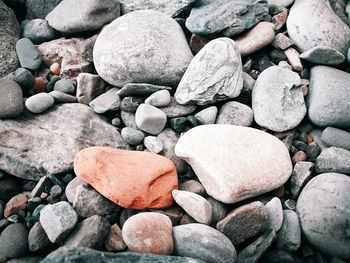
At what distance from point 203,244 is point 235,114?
3.02 feet

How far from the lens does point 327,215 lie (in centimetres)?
207

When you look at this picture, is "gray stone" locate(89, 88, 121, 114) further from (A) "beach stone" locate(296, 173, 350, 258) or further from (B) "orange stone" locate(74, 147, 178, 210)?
(A) "beach stone" locate(296, 173, 350, 258)

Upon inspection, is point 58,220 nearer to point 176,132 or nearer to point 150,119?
point 150,119

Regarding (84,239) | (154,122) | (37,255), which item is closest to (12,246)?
(37,255)

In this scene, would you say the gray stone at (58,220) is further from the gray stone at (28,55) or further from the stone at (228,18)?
the stone at (228,18)

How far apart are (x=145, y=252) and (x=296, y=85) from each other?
149 centimetres

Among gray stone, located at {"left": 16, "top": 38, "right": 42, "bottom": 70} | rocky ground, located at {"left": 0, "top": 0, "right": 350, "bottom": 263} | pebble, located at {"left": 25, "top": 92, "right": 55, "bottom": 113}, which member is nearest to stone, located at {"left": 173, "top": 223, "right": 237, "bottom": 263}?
rocky ground, located at {"left": 0, "top": 0, "right": 350, "bottom": 263}

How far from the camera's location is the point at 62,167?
Answer: 2334mm

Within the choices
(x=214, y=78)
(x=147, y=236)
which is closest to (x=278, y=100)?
(x=214, y=78)

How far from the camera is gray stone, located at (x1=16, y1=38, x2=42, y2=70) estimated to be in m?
2.86

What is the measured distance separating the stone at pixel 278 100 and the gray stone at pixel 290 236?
63cm

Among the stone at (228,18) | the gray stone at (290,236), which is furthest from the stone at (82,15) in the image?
the gray stone at (290,236)

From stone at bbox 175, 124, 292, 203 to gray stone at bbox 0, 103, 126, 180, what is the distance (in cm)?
52

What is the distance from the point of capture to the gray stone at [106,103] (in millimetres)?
2598
